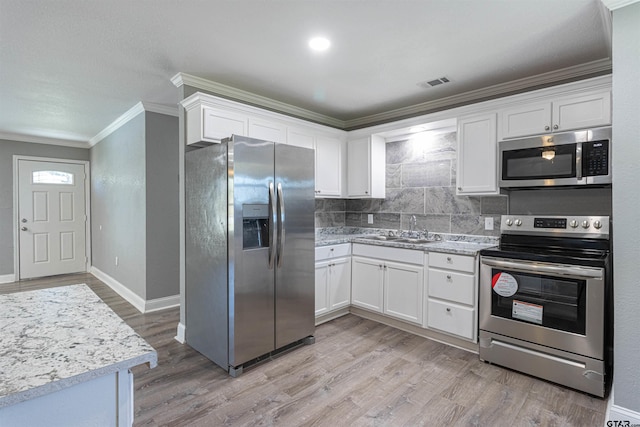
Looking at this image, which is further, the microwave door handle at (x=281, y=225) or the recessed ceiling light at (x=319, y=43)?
the microwave door handle at (x=281, y=225)

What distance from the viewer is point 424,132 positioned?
3.74m

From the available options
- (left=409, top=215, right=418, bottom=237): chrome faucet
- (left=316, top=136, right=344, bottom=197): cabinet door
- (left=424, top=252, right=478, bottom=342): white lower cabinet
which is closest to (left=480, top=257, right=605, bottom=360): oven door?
(left=424, top=252, right=478, bottom=342): white lower cabinet

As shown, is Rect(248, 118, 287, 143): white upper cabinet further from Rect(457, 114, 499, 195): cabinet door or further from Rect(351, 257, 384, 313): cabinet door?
Rect(457, 114, 499, 195): cabinet door

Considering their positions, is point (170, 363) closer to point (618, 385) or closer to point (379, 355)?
point (379, 355)

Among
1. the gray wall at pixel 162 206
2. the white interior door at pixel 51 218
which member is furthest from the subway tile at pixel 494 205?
the white interior door at pixel 51 218

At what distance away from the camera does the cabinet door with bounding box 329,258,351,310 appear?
3.53m

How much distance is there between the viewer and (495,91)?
3.19 metres

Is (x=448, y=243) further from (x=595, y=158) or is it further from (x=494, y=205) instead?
(x=595, y=158)

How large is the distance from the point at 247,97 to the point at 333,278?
Result: 2.12 metres

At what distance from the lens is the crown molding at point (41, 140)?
5.33 metres

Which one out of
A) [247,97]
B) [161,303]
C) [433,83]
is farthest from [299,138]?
[161,303]

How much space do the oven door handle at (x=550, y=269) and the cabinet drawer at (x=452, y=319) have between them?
0.49m

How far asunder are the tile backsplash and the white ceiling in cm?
52

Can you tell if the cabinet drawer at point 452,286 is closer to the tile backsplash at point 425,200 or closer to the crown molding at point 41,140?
the tile backsplash at point 425,200
